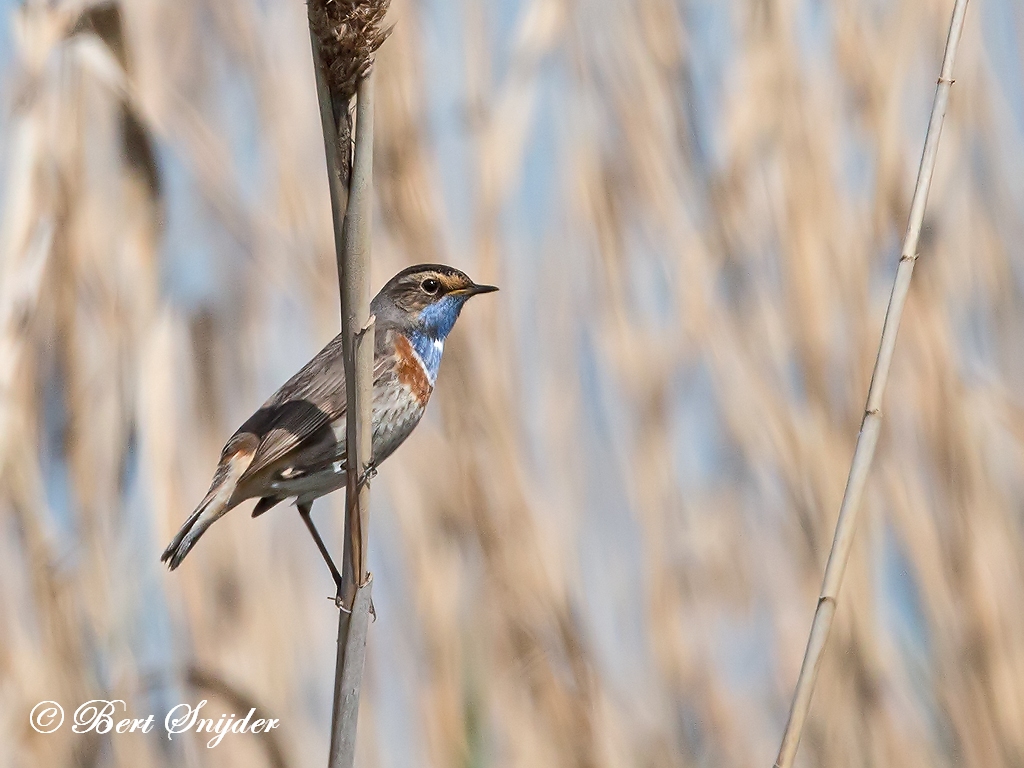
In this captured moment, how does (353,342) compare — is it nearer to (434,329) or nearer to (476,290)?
(476,290)

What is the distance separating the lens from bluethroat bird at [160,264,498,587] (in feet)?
11.6

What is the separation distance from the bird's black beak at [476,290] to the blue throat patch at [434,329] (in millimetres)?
79

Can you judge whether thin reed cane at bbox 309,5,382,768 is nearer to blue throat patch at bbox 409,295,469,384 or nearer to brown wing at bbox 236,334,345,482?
brown wing at bbox 236,334,345,482

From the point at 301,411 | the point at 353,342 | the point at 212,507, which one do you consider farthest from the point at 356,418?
the point at 301,411

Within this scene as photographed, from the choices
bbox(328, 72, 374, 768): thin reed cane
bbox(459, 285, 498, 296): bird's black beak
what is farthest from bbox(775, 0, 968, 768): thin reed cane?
bbox(459, 285, 498, 296): bird's black beak

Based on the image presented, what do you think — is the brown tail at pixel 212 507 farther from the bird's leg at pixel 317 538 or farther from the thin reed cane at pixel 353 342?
the thin reed cane at pixel 353 342

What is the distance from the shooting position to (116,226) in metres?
3.69

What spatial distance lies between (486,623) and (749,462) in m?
0.95

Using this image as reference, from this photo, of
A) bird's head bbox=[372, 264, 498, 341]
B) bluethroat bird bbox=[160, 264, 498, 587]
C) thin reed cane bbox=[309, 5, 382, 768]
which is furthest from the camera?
bird's head bbox=[372, 264, 498, 341]

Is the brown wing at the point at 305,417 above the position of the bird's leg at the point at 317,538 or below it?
above

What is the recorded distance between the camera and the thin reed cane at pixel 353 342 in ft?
5.95

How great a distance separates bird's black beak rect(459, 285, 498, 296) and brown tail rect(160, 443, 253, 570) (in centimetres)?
83

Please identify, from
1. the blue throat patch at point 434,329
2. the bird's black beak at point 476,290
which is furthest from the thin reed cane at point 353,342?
the blue throat patch at point 434,329

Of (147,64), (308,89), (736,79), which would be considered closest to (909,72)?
(736,79)
